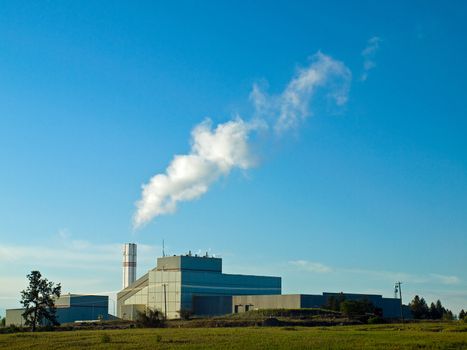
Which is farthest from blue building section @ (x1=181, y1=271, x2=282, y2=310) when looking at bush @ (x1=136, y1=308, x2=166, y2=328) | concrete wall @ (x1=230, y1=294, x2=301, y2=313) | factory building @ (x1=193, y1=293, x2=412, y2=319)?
bush @ (x1=136, y1=308, x2=166, y2=328)

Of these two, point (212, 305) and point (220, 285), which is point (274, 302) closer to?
point (212, 305)

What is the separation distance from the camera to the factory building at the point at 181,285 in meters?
137

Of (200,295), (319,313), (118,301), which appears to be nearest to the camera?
(319,313)

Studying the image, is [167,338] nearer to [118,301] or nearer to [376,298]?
[376,298]

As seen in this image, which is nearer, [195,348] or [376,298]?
[195,348]

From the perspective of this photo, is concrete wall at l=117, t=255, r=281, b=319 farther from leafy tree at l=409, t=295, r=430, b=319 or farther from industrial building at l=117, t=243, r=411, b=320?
leafy tree at l=409, t=295, r=430, b=319

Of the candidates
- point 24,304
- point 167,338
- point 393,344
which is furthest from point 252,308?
point 393,344

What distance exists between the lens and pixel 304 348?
45500 millimetres

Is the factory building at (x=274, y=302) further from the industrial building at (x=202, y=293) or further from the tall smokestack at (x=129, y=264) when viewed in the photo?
the tall smokestack at (x=129, y=264)

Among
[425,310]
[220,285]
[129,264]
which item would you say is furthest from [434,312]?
[129,264]

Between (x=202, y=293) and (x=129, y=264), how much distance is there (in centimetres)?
2125

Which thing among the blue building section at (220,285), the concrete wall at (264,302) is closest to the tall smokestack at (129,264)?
the blue building section at (220,285)

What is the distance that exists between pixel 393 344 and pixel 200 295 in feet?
303

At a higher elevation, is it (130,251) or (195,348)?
(130,251)
